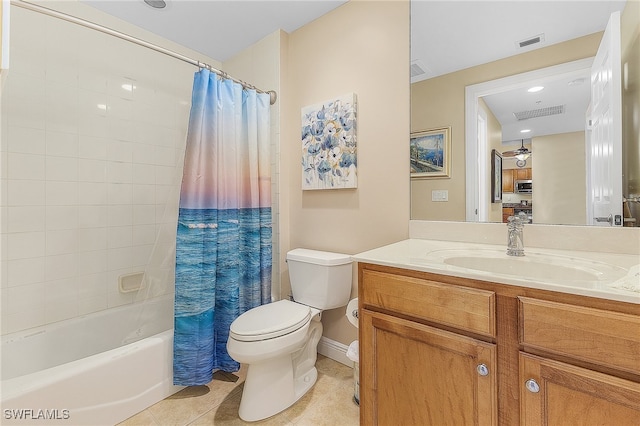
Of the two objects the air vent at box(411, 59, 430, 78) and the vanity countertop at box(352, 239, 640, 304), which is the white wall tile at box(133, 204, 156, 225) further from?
the air vent at box(411, 59, 430, 78)

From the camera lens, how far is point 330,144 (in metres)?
1.93

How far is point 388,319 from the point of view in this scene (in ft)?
3.60

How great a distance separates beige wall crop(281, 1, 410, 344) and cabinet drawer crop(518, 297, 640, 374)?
86 cm

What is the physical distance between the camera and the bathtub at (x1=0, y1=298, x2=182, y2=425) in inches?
46.3

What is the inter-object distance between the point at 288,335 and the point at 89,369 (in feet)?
2.92

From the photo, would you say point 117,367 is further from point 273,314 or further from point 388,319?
point 388,319

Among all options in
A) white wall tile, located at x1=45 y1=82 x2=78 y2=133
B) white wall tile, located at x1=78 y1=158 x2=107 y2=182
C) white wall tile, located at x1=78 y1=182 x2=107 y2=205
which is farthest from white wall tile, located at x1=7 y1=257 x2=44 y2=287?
white wall tile, located at x1=45 y1=82 x2=78 y2=133

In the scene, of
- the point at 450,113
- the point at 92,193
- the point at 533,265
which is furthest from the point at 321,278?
the point at 92,193

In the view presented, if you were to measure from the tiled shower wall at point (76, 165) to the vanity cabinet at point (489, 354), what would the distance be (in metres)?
1.41

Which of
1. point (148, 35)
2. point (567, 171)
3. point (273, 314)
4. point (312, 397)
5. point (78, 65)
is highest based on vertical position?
point (148, 35)

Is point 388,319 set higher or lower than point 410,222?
lower

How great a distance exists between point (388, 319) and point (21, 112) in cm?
223

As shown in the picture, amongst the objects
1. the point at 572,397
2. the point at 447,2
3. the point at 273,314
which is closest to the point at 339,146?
the point at 447,2

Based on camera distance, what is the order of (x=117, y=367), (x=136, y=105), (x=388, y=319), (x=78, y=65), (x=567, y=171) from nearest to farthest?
(x=388, y=319)
(x=567, y=171)
(x=117, y=367)
(x=78, y=65)
(x=136, y=105)
